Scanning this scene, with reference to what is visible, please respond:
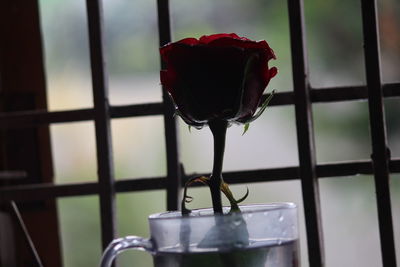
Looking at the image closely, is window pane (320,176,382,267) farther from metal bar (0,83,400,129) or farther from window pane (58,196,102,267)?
window pane (58,196,102,267)

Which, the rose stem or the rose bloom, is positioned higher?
the rose bloom

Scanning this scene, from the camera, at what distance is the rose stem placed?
57cm

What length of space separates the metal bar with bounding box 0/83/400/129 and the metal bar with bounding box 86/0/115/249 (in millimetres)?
19

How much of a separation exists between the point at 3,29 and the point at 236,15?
31 cm

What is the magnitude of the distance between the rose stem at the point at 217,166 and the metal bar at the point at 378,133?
0.80 feet

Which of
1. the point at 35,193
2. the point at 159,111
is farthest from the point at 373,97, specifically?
the point at 35,193

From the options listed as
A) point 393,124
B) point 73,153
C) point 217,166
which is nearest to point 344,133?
point 393,124

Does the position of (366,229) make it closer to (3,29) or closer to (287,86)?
(287,86)

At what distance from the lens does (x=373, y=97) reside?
0.75 m

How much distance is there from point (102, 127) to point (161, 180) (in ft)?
0.30

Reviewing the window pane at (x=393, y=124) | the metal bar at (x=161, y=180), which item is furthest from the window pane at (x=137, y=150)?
the window pane at (x=393, y=124)

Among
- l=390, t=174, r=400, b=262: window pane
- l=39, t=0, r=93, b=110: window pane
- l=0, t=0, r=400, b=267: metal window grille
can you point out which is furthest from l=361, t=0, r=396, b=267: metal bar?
l=39, t=0, r=93, b=110: window pane

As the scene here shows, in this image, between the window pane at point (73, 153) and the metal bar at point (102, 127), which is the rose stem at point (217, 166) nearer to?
the metal bar at point (102, 127)

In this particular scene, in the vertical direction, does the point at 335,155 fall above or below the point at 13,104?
below
